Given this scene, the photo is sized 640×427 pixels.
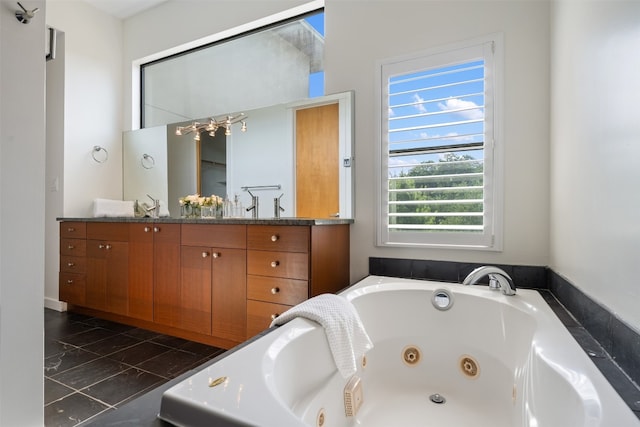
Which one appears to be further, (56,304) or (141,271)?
(56,304)

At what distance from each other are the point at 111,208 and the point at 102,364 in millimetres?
1758

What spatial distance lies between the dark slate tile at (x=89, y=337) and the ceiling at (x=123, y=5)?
3018mm

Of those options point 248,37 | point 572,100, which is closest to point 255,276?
point 572,100

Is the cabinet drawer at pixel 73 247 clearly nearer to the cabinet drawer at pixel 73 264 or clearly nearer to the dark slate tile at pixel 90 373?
the cabinet drawer at pixel 73 264

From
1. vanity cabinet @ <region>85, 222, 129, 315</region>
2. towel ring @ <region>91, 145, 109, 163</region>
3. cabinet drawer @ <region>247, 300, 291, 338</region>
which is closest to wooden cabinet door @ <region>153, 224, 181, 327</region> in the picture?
vanity cabinet @ <region>85, 222, 129, 315</region>

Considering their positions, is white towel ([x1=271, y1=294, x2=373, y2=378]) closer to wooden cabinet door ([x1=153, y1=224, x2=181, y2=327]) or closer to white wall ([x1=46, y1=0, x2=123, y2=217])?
wooden cabinet door ([x1=153, y1=224, x2=181, y2=327])

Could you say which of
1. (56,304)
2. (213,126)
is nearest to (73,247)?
(56,304)

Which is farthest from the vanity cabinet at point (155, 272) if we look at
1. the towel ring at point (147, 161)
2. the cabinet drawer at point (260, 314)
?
the towel ring at point (147, 161)

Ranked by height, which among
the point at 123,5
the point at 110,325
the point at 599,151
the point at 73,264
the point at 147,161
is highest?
the point at 123,5

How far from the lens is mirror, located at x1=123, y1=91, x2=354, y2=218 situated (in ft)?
7.61

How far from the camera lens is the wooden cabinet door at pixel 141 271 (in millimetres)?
2433

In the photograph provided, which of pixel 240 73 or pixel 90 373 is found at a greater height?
pixel 240 73

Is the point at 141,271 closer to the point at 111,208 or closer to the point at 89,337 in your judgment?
the point at 89,337

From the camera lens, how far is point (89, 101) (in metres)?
3.23
